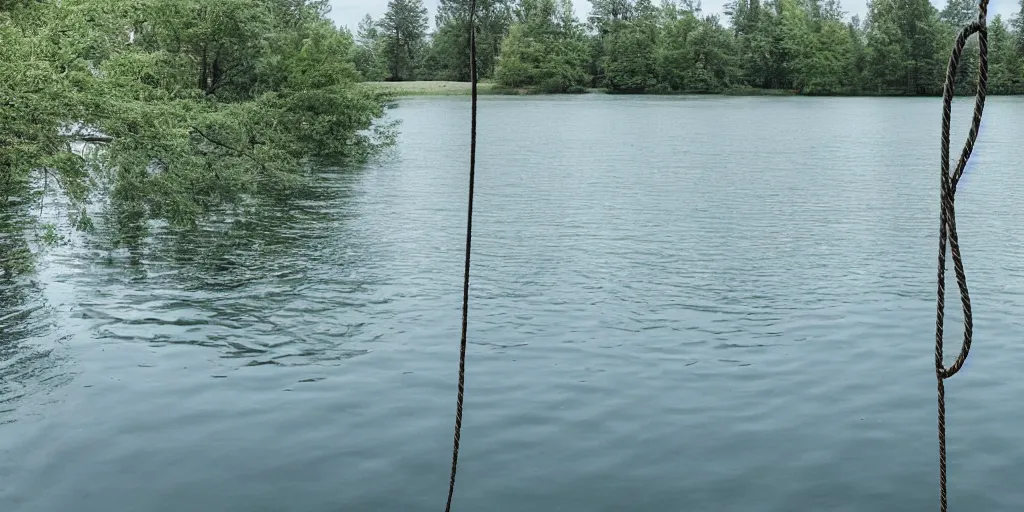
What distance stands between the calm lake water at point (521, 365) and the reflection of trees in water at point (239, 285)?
0.11m

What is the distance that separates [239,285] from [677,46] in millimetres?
149957

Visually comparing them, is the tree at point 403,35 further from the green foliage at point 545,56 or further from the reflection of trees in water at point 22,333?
the reflection of trees in water at point 22,333

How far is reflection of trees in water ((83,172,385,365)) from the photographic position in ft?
73.2

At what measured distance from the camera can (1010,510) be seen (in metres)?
14.1

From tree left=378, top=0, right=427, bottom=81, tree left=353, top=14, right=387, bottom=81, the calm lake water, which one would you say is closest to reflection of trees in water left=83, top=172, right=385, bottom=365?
the calm lake water

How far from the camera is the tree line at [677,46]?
149000mm

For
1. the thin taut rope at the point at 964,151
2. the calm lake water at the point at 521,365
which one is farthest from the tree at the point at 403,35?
the thin taut rope at the point at 964,151

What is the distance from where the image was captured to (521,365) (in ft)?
67.2

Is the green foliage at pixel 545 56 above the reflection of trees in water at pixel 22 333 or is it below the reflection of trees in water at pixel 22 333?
above

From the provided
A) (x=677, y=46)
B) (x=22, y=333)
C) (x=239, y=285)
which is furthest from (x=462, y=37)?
(x=22, y=333)

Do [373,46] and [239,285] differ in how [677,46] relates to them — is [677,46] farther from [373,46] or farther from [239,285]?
[239,285]

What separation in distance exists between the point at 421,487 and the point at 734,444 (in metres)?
4.45

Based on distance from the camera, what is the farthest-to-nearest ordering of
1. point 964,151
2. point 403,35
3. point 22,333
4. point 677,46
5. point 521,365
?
point 403,35 < point 677,46 < point 22,333 < point 521,365 < point 964,151

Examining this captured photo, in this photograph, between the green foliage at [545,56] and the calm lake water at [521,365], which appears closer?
the calm lake water at [521,365]
